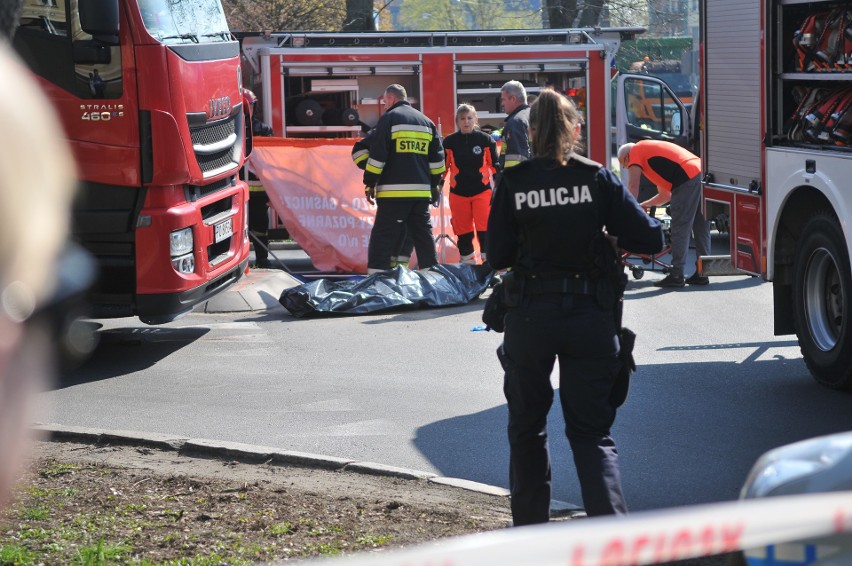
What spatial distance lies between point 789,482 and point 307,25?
25336 mm

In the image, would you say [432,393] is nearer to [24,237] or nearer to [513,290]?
[513,290]

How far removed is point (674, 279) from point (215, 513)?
Answer: 7.77m

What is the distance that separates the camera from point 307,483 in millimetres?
5711

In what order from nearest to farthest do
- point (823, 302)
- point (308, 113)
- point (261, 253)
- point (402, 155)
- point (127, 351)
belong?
point (823, 302) → point (127, 351) → point (402, 155) → point (261, 253) → point (308, 113)

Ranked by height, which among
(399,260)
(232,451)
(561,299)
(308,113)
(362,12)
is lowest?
(232,451)

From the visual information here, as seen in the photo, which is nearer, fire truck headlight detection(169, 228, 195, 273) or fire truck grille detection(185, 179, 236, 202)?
fire truck headlight detection(169, 228, 195, 273)

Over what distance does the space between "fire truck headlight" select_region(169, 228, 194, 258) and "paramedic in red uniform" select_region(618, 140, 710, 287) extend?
15.5 ft

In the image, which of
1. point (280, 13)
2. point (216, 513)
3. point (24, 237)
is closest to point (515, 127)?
point (216, 513)

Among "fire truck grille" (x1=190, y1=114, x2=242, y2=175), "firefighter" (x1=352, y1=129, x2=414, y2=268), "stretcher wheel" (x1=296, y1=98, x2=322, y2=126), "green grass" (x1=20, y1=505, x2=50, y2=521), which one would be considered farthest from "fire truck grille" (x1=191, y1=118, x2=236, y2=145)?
"stretcher wheel" (x1=296, y1=98, x2=322, y2=126)

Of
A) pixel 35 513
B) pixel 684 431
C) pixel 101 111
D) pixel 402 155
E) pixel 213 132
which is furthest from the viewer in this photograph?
pixel 402 155

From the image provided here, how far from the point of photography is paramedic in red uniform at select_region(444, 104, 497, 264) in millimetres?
12422

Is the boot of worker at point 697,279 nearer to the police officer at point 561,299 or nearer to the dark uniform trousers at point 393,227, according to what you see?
the dark uniform trousers at point 393,227

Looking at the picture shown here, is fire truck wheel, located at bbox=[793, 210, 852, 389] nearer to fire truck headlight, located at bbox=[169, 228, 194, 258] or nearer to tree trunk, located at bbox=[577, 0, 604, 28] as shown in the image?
fire truck headlight, located at bbox=[169, 228, 194, 258]

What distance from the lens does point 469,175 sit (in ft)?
40.8
